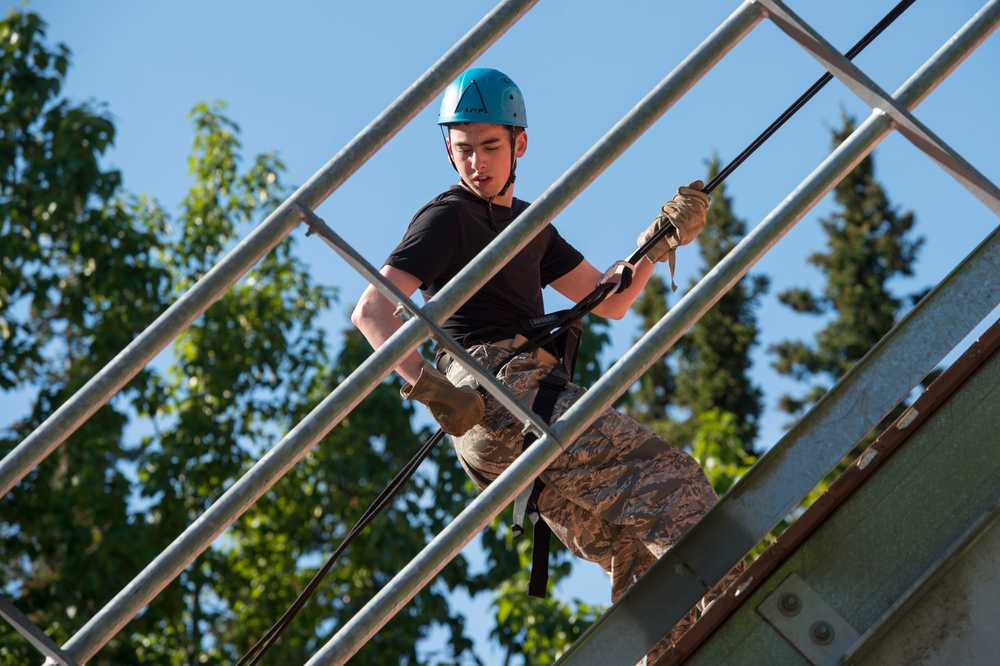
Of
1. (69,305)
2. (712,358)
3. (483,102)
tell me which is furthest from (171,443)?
(712,358)

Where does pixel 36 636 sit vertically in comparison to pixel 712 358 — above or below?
below

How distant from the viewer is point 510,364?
350 cm

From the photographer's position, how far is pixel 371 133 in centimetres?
250

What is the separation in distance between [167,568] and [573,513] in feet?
4.79

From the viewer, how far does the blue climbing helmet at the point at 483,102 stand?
379cm

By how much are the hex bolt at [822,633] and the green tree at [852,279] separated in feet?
82.8

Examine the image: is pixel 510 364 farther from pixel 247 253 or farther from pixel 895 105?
pixel 895 105

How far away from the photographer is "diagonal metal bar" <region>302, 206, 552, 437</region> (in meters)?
2.37

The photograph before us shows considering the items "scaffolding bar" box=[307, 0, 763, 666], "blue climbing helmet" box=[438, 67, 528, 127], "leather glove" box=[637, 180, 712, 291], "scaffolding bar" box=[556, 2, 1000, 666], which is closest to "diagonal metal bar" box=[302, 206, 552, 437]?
"scaffolding bar" box=[307, 0, 763, 666]

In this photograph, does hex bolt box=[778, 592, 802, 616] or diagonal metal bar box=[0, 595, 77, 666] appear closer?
diagonal metal bar box=[0, 595, 77, 666]

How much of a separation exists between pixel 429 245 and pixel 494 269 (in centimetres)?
101

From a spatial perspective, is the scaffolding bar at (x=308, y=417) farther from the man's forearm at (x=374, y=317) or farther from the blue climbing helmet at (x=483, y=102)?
the blue climbing helmet at (x=483, y=102)

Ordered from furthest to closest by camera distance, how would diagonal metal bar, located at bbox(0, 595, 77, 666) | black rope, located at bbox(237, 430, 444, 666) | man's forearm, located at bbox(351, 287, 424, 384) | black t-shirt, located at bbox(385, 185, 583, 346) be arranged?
black t-shirt, located at bbox(385, 185, 583, 346)
man's forearm, located at bbox(351, 287, 424, 384)
black rope, located at bbox(237, 430, 444, 666)
diagonal metal bar, located at bbox(0, 595, 77, 666)

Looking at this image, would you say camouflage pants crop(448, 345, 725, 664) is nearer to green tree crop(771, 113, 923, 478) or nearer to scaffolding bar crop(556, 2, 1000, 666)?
scaffolding bar crop(556, 2, 1000, 666)
